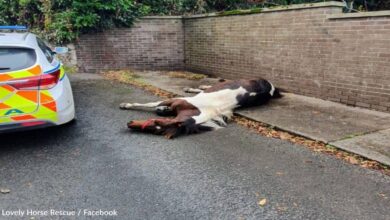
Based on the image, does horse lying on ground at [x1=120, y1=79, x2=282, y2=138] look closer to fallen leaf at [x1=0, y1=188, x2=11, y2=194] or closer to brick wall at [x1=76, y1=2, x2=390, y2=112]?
brick wall at [x1=76, y1=2, x2=390, y2=112]

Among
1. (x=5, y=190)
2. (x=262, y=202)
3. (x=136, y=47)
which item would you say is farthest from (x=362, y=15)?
(x=136, y=47)

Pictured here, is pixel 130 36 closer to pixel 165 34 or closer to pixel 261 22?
pixel 165 34

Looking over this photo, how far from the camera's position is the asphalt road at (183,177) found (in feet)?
9.91

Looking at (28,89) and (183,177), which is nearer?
(183,177)

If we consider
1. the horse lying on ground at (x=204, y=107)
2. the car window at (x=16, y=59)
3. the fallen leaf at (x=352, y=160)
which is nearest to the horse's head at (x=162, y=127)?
the horse lying on ground at (x=204, y=107)

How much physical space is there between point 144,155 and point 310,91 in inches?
162

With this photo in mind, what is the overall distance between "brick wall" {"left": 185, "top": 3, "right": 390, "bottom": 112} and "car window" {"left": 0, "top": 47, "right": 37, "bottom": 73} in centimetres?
498

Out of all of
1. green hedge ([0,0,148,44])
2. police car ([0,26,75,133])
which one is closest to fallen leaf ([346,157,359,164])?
police car ([0,26,75,133])

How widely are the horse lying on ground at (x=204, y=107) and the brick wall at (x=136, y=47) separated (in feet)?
16.9

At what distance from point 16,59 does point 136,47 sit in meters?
7.16

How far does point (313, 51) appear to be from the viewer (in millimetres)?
6789

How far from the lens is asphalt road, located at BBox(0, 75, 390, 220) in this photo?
9.91 ft

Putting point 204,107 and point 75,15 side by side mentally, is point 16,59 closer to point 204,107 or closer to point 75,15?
point 204,107

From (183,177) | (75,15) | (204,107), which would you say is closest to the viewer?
(183,177)
